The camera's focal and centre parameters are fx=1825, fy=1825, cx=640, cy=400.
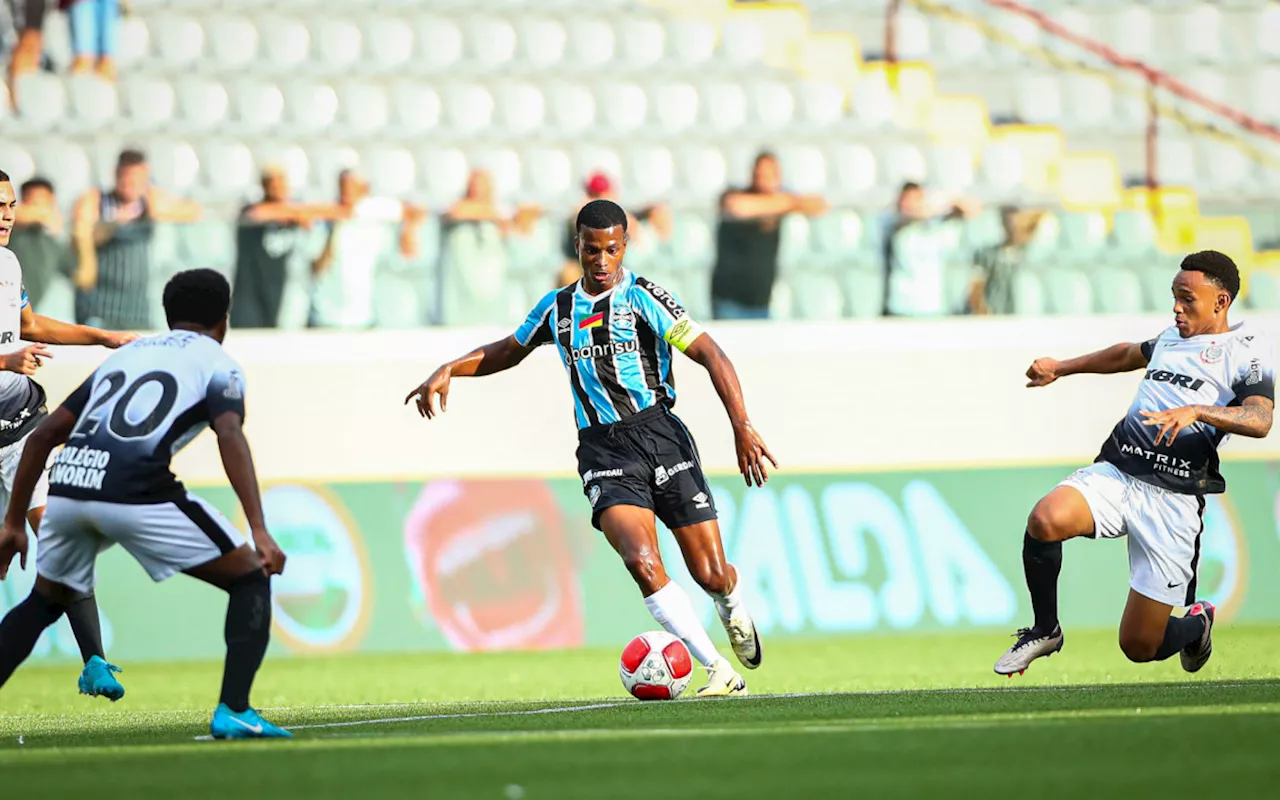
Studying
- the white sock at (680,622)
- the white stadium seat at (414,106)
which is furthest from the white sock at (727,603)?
the white stadium seat at (414,106)

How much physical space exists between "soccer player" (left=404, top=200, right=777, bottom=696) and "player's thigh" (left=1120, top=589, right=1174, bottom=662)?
1.72m

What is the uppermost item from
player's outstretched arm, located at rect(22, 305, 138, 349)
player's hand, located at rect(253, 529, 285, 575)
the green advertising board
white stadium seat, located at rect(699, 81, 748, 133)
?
white stadium seat, located at rect(699, 81, 748, 133)

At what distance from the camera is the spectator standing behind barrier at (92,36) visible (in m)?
15.9

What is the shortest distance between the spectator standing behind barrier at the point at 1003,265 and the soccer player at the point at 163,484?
8982 mm

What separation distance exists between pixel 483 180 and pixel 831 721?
8865 mm

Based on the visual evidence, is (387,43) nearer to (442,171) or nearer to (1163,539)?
(442,171)

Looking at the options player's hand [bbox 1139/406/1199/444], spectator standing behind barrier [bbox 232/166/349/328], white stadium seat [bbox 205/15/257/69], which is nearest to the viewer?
player's hand [bbox 1139/406/1199/444]

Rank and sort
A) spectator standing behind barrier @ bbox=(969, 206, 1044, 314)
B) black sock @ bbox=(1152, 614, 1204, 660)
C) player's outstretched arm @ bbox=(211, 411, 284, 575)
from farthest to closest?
spectator standing behind barrier @ bbox=(969, 206, 1044, 314) < black sock @ bbox=(1152, 614, 1204, 660) < player's outstretched arm @ bbox=(211, 411, 284, 575)

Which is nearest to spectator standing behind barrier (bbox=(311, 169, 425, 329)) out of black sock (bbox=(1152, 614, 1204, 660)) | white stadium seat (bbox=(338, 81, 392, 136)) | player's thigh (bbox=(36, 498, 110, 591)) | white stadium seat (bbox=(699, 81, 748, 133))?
white stadium seat (bbox=(338, 81, 392, 136))

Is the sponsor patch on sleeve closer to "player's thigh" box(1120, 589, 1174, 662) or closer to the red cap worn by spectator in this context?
"player's thigh" box(1120, 589, 1174, 662)

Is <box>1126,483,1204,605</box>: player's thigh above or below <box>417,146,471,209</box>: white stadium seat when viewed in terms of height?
below

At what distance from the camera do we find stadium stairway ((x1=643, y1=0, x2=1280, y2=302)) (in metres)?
16.5

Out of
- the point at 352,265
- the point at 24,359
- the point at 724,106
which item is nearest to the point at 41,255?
the point at 352,265

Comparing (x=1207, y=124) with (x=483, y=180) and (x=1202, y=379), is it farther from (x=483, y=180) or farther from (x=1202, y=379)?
(x=1202, y=379)
